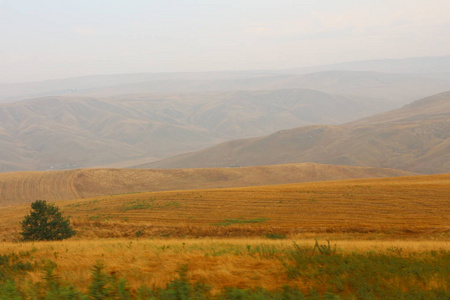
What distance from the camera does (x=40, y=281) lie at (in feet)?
29.5

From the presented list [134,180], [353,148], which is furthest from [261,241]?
[353,148]

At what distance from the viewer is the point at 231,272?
9242 millimetres

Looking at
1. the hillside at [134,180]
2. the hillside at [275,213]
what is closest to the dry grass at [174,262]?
the hillside at [275,213]

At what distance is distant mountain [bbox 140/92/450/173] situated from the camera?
108 metres

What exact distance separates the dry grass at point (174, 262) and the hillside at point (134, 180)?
44.9 m

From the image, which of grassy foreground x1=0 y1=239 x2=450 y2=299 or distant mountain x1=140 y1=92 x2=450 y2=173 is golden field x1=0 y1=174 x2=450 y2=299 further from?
distant mountain x1=140 y1=92 x2=450 y2=173

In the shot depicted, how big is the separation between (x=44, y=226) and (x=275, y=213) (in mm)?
11474

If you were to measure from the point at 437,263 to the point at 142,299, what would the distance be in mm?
6658

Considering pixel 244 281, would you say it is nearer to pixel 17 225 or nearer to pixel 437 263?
pixel 437 263

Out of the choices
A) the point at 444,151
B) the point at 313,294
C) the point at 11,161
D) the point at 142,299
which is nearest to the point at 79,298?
the point at 142,299

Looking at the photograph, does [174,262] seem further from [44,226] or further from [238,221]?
[44,226]

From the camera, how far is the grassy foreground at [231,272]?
25.1ft

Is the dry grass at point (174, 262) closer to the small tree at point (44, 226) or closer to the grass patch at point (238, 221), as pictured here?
the small tree at point (44, 226)

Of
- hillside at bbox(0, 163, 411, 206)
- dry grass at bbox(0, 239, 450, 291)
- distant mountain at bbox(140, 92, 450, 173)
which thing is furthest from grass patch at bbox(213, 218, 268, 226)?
distant mountain at bbox(140, 92, 450, 173)
